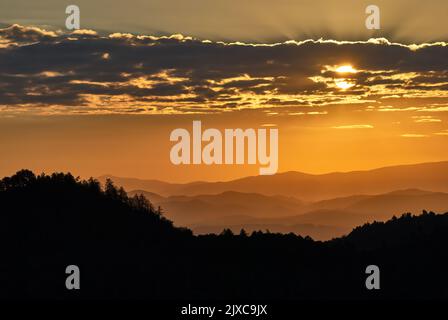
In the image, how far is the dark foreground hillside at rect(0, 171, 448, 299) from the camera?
13900cm

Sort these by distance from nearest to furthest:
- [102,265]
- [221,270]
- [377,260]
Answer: [102,265]
[221,270]
[377,260]

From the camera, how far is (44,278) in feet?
441

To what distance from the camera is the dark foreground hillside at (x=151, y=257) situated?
13900 cm

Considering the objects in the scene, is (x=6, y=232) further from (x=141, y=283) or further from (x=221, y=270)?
(x=221, y=270)

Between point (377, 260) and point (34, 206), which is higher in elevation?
point (34, 206)

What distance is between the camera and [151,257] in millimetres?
149875

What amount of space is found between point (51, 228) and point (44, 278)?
60.7 feet

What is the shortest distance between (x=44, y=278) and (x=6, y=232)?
1997 centimetres

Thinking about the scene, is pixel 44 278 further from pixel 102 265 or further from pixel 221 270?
pixel 221 270

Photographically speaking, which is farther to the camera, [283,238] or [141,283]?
[283,238]
